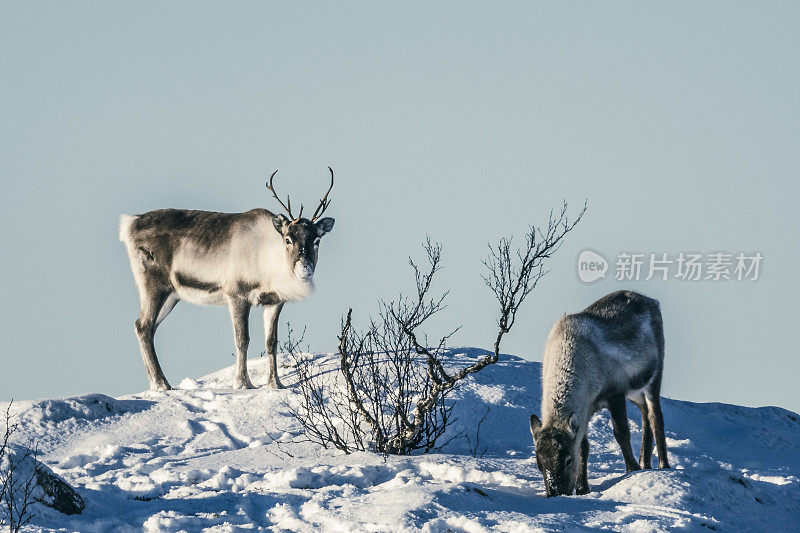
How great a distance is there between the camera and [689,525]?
26.1 ft

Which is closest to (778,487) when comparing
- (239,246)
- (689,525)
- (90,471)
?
(689,525)

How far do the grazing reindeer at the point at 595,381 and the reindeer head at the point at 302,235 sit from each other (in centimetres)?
522

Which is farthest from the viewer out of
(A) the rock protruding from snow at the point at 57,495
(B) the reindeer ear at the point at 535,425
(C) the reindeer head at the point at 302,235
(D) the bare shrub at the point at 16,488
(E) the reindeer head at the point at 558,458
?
(C) the reindeer head at the point at 302,235

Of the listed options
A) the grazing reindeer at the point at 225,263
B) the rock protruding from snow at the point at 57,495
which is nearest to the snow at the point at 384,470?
the rock protruding from snow at the point at 57,495

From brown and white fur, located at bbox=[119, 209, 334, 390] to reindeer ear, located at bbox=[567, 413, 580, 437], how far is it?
640cm

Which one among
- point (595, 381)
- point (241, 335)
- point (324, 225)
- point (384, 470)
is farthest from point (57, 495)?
point (324, 225)

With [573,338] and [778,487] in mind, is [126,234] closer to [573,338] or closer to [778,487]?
[573,338]

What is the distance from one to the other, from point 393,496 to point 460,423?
4242 millimetres

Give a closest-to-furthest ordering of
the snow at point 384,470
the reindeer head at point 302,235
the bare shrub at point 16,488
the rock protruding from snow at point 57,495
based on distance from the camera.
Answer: the bare shrub at point 16,488, the snow at point 384,470, the rock protruding from snow at point 57,495, the reindeer head at point 302,235

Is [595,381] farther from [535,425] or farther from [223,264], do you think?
[223,264]

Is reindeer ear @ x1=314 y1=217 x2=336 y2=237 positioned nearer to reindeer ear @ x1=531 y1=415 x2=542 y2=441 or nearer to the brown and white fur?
the brown and white fur

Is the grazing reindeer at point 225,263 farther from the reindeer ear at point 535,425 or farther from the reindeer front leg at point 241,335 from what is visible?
the reindeer ear at point 535,425

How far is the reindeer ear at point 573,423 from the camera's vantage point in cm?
898

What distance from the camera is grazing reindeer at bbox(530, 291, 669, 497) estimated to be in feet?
29.2
